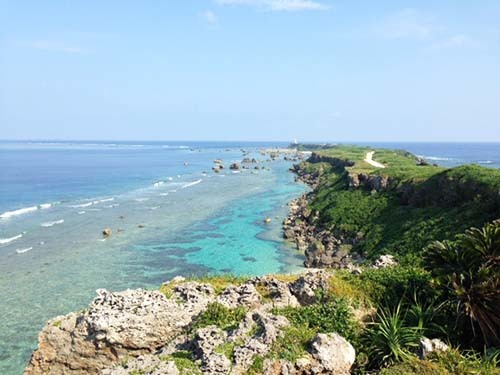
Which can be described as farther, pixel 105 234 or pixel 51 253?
pixel 105 234

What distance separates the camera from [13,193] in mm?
98312

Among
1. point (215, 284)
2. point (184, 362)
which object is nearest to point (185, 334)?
point (184, 362)

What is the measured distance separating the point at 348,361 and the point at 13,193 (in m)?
103

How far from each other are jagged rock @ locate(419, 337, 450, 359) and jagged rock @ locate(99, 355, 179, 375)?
8185mm

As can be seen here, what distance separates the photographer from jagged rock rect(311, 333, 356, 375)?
13359 millimetres

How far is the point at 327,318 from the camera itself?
15.8 metres

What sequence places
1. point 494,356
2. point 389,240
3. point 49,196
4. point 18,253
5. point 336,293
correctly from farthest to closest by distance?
1. point 49,196
2. point 18,253
3. point 389,240
4. point 336,293
5. point 494,356

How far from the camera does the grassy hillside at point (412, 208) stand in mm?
42750

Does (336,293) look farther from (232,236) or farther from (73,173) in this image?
(73,173)

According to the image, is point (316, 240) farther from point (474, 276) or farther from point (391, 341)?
point (391, 341)

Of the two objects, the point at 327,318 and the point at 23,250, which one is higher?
the point at 327,318

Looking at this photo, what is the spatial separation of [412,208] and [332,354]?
A: 43545mm

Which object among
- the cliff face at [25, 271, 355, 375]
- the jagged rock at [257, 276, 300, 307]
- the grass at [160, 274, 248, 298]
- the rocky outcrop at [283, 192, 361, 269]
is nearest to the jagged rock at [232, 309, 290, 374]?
the cliff face at [25, 271, 355, 375]

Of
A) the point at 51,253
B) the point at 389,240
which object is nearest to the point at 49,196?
the point at 51,253
